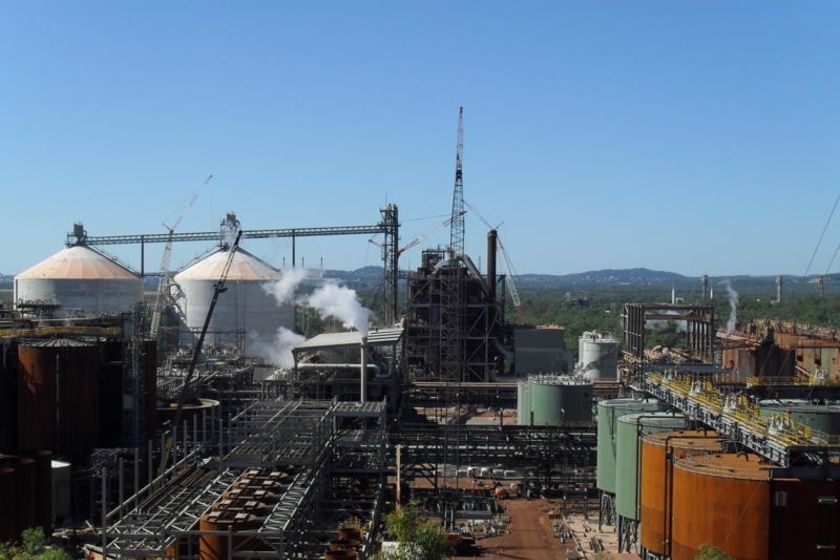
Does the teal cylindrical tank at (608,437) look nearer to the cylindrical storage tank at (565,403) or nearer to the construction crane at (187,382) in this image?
the cylindrical storage tank at (565,403)

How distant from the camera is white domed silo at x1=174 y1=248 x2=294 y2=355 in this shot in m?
86.5

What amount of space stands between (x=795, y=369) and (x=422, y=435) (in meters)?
38.9

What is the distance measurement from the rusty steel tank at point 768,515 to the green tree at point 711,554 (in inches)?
26.9

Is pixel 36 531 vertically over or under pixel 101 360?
under

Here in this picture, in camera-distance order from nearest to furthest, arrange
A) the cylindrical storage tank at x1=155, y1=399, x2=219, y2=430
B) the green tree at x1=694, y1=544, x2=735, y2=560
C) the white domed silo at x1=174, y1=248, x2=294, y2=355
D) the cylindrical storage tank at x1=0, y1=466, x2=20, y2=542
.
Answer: the green tree at x1=694, y1=544, x2=735, y2=560, the cylindrical storage tank at x1=0, y1=466, x2=20, y2=542, the cylindrical storage tank at x1=155, y1=399, x2=219, y2=430, the white domed silo at x1=174, y1=248, x2=294, y2=355

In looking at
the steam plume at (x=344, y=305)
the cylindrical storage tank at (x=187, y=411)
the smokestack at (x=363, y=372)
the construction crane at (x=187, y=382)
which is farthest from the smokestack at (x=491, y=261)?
the cylindrical storage tank at (x=187, y=411)

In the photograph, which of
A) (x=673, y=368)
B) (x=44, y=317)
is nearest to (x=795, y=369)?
(x=673, y=368)

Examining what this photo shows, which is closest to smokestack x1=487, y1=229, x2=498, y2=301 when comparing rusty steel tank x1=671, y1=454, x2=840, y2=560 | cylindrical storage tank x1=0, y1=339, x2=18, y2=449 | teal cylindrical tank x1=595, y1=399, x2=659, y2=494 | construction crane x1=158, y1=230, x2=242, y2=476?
construction crane x1=158, y1=230, x2=242, y2=476

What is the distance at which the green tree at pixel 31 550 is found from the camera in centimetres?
2972

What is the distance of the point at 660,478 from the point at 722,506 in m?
3.99

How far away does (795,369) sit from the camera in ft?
257

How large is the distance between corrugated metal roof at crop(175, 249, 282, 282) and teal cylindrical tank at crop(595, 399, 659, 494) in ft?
163

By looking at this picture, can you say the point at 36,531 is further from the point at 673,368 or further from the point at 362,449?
the point at 673,368

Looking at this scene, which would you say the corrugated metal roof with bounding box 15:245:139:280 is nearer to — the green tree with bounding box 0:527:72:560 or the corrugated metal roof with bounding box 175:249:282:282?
the corrugated metal roof with bounding box 175:249:282:282
